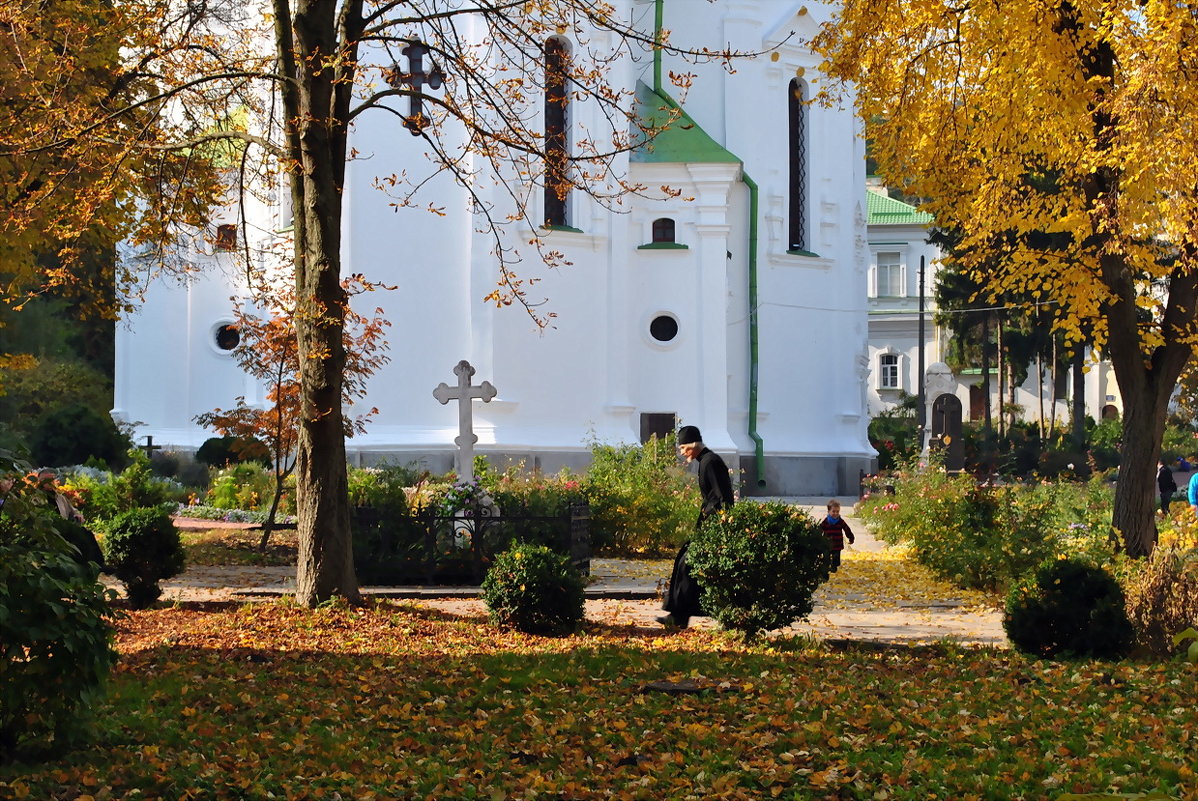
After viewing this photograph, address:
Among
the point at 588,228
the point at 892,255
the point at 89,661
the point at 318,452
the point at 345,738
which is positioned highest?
the point at 892,255

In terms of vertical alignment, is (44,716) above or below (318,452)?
below

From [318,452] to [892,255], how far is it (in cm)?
5533

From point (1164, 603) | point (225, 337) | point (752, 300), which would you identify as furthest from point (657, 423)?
point (1164, 603)

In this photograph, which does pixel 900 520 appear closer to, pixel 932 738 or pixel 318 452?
pixel 318 452

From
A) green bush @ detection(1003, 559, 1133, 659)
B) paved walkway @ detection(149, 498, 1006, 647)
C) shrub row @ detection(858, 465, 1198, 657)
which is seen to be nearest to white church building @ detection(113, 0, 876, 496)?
shrub row @ detection(858, 465, 1198, 657)

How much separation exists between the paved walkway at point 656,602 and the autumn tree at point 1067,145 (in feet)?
7.55

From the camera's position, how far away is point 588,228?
29094mm

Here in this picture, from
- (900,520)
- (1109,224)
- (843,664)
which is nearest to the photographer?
(843,664)

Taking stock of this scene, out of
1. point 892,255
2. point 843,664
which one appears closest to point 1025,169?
point 843,664

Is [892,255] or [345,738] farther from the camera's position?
[892,255]

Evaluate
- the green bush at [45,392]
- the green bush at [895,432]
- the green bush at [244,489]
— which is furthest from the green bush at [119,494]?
the green bush at [895,432]

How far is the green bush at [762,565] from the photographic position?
957 cm

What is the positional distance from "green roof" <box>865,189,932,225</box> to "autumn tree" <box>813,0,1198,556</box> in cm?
5018

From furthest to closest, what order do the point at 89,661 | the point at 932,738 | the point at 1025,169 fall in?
the point at 1025,169
the point at 932,738
the point at 89,661
